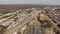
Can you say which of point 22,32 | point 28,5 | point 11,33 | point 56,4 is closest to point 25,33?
point 22,32

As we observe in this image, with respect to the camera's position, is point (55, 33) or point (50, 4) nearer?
point (55, 33)

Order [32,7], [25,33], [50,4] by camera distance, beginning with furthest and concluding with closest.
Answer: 1. [32,7]
2. [50,4]
3. [25,33]

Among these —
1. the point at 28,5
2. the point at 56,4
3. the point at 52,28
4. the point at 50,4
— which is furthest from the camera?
the point at 28,5

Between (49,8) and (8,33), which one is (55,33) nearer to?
(8,33)

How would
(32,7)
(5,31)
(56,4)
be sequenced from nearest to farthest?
1. (5,31)
2. (56,4)
3. (32,7)

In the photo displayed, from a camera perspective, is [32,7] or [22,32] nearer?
[22,32]

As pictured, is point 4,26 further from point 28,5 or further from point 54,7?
point 28,5

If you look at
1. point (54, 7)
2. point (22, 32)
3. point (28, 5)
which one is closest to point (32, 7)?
point (28, 5)

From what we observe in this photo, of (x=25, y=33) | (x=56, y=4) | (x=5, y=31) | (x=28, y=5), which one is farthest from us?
(x=28, y=5)
